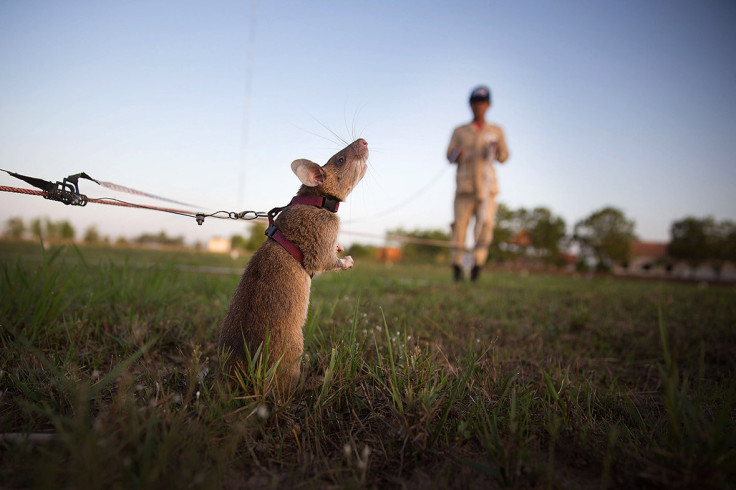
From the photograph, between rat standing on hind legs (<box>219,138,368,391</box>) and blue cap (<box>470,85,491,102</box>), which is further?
blue cap (<box>470,85,491,102</box>)

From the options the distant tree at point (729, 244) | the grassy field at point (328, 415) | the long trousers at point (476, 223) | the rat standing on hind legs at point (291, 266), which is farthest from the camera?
the distant tree at point (729, 244)

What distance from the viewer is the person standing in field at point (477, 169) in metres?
8.25

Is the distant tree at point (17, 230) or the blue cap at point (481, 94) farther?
the distant tree at point (17, 230)

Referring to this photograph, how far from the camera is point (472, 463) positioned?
54.4 inches

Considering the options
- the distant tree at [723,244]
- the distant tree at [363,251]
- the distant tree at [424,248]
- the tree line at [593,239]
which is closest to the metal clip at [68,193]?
the distant tree at [424,248]

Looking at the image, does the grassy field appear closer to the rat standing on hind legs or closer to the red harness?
the rat standing on hind legs

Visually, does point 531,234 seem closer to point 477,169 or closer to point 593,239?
point 593,239

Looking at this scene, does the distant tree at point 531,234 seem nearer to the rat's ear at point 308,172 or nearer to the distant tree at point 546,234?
the distant tree at point 546,234

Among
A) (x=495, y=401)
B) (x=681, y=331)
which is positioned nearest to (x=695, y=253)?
(x=681, y=331)

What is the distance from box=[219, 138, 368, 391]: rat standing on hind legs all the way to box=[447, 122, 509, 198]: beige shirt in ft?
20.3

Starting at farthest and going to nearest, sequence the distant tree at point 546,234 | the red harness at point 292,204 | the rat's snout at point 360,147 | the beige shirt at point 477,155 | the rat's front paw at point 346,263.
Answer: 1. the distant tree at point 546,234
2. the beige shirt at point 477,155
3. the rat's snout at point 360,147
4. the rat's front paw at point 346,263
5. the red harness at point 292,204

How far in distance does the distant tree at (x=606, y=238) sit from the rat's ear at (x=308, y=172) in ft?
198

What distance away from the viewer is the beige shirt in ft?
27.0

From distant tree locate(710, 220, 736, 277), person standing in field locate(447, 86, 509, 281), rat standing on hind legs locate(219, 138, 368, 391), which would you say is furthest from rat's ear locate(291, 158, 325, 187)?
distant tree locate(710, 220, 736, 277)
